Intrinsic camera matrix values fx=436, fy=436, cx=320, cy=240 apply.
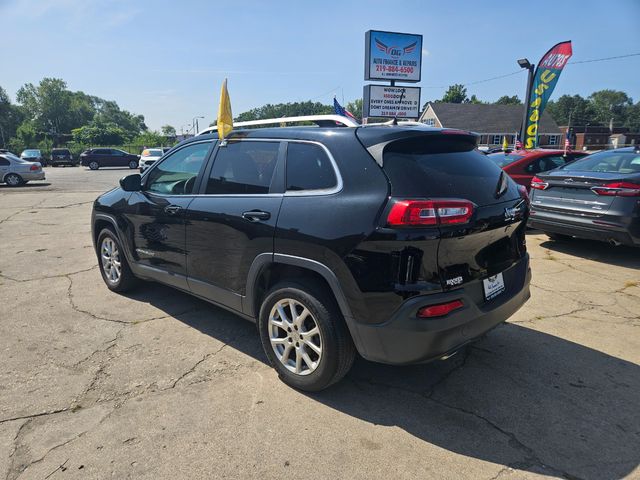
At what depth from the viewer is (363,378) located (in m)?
3.25

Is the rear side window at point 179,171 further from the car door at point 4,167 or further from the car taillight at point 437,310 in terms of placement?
the car door at point 4,167

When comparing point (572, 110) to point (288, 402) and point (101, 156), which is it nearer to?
point (101, 156)

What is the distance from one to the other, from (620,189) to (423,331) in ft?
16.3

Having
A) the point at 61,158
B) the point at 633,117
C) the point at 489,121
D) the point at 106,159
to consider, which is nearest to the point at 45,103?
the point at 61,158

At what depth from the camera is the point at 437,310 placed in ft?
8.13

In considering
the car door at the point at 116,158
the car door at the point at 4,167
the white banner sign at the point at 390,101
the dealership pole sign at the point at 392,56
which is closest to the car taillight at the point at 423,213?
the white banner sign at the point at 390,101

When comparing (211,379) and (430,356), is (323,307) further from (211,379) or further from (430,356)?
(211,379)

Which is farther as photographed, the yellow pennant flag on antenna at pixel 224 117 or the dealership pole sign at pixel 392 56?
the dealership pole sign at pixel 392 56

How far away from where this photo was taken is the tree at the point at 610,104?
13062cm

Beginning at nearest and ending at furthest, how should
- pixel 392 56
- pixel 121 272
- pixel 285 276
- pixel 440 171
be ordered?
pixel 440 171
pixel 285 276
pixel 121 272
pixel 392 56

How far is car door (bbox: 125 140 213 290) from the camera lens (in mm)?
3916

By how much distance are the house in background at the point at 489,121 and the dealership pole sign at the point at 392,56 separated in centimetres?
4063

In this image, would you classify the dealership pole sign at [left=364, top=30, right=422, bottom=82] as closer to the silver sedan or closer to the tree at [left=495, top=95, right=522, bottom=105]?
the silver sedan

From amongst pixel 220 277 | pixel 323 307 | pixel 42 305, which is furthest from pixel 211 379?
pixel 42 305
